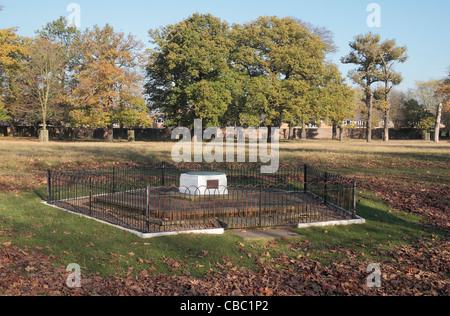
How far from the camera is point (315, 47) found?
44062 millimetres

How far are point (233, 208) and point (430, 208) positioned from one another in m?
6.75

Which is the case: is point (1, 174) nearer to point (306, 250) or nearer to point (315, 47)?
point (306, 250)

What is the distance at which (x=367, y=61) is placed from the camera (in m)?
59.3

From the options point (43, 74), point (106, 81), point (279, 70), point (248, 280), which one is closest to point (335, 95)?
point (279, 70)

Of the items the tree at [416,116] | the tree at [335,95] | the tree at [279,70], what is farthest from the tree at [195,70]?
the tree at [416,116]

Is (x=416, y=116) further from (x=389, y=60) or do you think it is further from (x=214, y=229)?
(x=214, y=229)

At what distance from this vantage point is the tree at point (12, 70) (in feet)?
159

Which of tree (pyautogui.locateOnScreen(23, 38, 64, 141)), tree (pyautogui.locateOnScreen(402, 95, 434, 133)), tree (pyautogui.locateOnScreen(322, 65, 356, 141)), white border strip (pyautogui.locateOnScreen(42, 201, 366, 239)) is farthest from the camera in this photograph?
tree (pyautogui.locateOnScreen(402, 95, 434, 133))

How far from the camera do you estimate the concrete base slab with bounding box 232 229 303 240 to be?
9.56m

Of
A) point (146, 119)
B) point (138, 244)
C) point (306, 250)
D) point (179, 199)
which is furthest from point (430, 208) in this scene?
point (146, 119)

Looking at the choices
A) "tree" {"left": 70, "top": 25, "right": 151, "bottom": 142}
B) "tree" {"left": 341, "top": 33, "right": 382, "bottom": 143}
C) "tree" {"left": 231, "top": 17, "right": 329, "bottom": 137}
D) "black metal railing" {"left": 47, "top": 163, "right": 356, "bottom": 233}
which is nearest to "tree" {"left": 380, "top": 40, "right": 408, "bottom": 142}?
"tree" {"left": 341, "top": 33, "right": 382, "bottom": 143}

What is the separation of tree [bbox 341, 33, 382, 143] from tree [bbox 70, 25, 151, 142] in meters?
31.4

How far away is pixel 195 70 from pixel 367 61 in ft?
94.5

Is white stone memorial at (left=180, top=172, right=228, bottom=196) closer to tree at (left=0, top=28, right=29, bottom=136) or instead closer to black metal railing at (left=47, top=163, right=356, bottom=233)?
black metal railing at (left=47, top=163, right=356, bottom=233)
